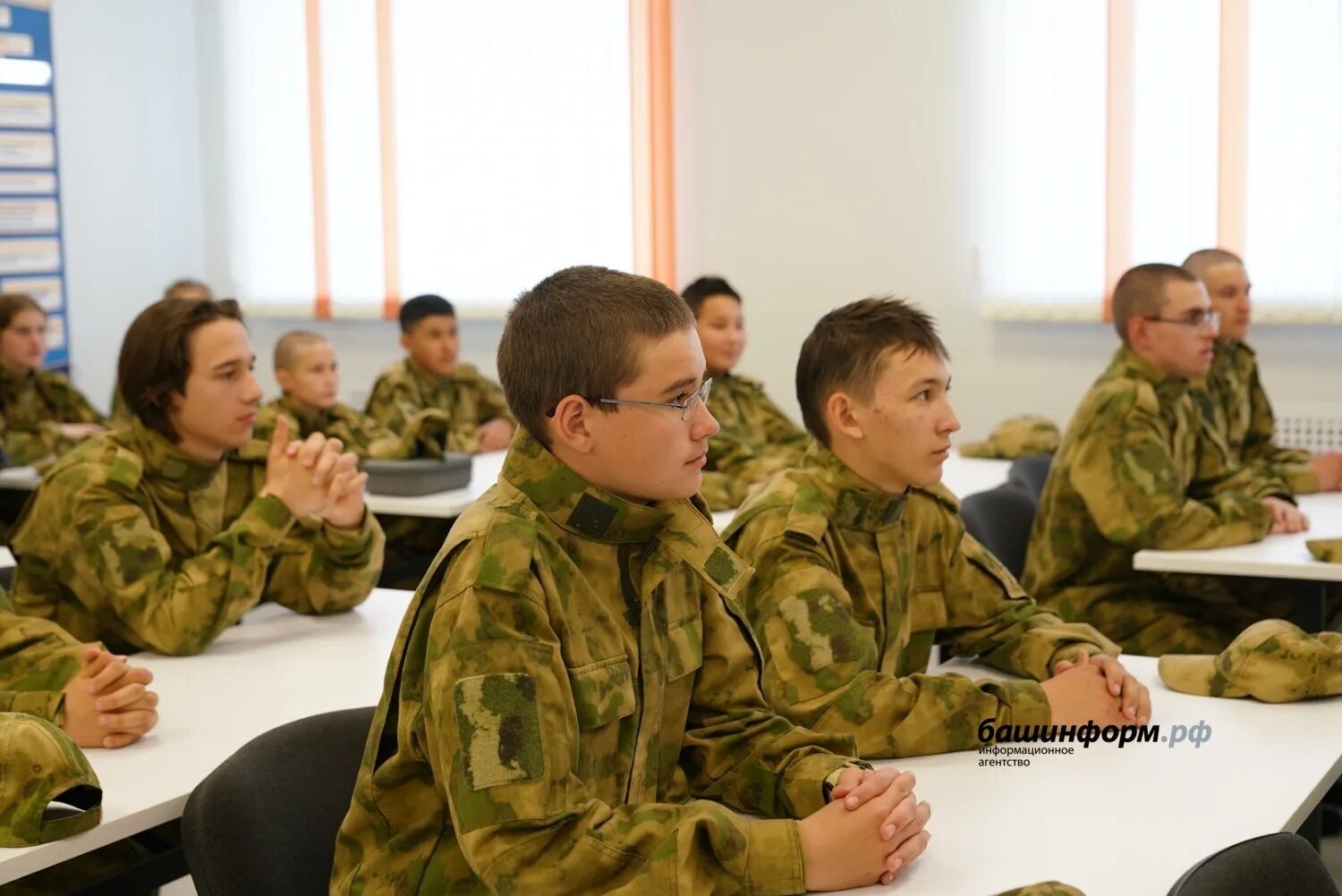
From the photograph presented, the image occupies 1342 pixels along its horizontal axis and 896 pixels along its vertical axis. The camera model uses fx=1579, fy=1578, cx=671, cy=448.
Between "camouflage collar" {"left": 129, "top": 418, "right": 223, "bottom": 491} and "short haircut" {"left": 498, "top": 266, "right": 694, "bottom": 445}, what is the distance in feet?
4.28

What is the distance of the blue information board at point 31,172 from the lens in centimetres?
673

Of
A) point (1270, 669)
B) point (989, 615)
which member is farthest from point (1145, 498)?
point (1270, 669)

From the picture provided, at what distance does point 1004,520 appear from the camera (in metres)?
3.55

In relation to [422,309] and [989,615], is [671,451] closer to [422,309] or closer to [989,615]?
[989,615]

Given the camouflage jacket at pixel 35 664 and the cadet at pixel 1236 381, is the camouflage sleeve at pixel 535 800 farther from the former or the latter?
the cadet at pixel 1236 381

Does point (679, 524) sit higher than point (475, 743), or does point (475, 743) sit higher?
point (679, 524)

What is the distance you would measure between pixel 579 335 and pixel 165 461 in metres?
1.41

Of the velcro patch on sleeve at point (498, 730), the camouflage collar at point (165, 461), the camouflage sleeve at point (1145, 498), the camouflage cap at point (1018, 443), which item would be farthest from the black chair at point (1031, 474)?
the velcro patch on sleeve at point (498, 730)

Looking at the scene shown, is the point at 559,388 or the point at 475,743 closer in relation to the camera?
the point at 475,743

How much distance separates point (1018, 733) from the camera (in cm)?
207

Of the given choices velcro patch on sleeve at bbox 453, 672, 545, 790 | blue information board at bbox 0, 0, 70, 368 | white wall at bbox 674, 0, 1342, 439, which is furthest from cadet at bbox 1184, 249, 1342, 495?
blue information board at bbox 0, 0, 70, 368

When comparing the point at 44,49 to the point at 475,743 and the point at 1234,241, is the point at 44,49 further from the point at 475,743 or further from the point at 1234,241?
the point at 475,743

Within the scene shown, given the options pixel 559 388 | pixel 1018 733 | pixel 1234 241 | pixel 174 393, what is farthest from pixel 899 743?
pixel 1234 241

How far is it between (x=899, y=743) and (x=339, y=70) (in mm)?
5967
